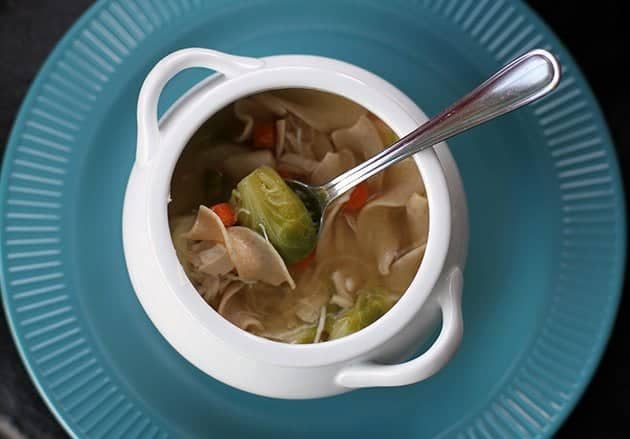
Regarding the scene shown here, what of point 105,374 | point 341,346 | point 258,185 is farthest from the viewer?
point 105,374

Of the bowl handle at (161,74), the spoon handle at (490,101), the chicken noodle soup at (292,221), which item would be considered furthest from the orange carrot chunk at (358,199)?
the bowl handle at (161,74)

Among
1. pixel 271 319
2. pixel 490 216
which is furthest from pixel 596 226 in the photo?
pixel 271 319

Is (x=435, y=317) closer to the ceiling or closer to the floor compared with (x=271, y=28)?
closer to the floor

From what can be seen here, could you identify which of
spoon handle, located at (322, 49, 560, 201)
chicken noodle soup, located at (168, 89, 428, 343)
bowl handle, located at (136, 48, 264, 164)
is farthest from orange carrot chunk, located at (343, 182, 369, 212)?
bowl handle, located at (136, 48, 264, 164)

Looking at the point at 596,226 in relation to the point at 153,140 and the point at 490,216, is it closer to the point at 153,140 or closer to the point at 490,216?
the point at 490,216

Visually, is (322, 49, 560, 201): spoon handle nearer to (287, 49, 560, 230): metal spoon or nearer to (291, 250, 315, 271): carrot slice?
(287, 49, 560, 230): metal spoon

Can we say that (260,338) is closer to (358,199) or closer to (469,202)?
(358,199)

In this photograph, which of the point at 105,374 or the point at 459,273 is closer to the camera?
the point at 459,273

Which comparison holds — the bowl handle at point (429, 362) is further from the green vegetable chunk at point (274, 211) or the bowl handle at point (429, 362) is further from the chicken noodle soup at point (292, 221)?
the green vegetable chunk at point (274, 211)
